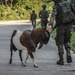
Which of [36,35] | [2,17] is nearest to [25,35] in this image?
[36,35]

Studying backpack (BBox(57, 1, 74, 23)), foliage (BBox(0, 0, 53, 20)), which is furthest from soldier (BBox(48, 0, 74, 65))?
foliage (BBox(0, 0, 53, 20))

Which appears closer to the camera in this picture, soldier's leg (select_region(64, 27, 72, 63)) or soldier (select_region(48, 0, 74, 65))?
soldier (select_region(48, 0, 74, 65))

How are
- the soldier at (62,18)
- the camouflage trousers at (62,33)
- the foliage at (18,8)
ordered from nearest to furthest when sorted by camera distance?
the soldier at (62,18), the camouflage trousers at (62,33), the foliage at (18,8)

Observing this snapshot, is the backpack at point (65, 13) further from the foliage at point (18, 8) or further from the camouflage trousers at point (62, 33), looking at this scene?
the foliage at point (18, 8)

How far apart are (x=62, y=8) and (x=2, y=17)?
45370mm

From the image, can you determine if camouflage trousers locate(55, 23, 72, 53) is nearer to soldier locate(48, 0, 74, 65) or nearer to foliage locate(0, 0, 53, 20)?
soldier locate(48, 0, 74, 65)

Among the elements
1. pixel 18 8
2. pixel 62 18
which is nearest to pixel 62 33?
pixel 62 18

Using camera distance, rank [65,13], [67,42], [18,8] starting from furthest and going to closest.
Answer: [18,8], [67,42], [65,13]

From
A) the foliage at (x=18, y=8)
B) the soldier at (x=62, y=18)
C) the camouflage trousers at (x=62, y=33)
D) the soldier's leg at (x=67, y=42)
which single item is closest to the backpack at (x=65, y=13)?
the soldier at (x=62, y=18)

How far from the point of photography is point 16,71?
9.17 metres

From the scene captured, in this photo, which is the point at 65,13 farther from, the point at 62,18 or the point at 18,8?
the point at 18,8

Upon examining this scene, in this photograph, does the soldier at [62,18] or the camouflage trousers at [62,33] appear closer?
the soldier at [62,18]

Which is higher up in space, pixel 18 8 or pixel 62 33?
pixel 62 33

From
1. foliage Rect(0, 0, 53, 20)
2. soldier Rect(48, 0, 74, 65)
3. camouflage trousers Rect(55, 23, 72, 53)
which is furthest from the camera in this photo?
foliage Rect(0, 0, 53, 20)
